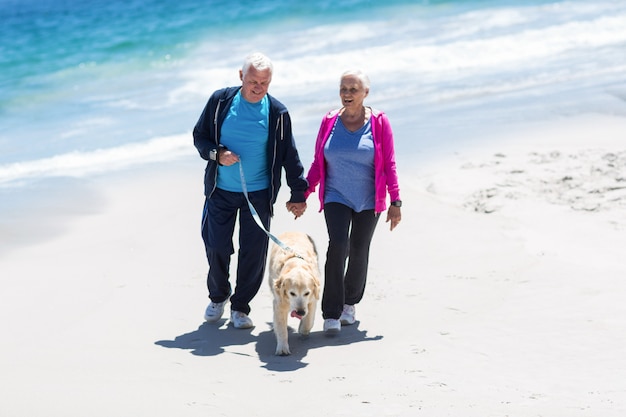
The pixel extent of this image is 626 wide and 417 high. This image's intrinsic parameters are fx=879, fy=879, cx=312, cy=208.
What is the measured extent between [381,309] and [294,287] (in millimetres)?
1078

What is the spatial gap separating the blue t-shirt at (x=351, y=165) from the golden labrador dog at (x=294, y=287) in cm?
42

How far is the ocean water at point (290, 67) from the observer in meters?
11.8

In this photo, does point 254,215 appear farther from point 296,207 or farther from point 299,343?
point 299,343

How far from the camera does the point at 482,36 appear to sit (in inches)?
756

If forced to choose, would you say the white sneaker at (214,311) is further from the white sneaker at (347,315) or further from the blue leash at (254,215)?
the white sneaker at (347,315)

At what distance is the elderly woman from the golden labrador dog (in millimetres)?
176

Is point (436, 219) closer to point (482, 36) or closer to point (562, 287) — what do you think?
point (562, 287)

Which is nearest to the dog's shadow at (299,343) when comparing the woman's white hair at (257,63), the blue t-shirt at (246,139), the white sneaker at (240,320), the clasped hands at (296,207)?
the white sneaker at (240,320)

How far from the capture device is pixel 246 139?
5660 mm

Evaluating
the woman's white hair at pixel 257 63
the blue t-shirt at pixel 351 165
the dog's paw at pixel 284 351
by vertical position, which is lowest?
the dog's paw at pixel 284 351

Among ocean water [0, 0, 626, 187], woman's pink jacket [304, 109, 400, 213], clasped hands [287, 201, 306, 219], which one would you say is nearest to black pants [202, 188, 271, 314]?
clasped hands [287, 201, 306, 219]

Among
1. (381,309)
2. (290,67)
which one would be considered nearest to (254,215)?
(381,309)

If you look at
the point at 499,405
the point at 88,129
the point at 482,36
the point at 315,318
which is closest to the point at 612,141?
the point at 315,318

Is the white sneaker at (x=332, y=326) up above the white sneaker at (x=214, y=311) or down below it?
below
